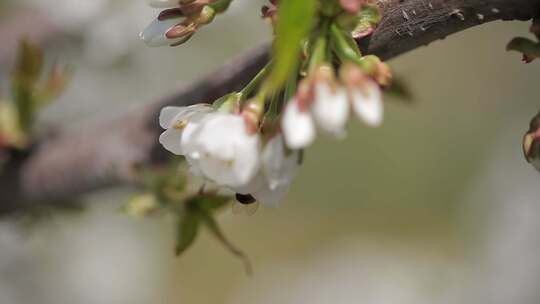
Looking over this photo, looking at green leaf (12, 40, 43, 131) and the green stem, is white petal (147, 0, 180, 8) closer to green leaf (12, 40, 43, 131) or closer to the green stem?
the green stem

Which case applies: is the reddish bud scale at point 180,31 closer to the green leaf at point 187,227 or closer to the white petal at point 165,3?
the white petal at point 165,3

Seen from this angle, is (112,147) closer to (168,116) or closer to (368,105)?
(168,116)

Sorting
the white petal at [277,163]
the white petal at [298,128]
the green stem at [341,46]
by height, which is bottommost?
the white petal at [277,163]

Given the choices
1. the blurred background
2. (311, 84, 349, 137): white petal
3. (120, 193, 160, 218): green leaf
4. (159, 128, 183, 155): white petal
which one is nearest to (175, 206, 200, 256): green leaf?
(120, 193, 160, 218): green leaf

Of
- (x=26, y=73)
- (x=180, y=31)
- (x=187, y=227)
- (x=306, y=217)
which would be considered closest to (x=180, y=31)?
(x=180, y=31)

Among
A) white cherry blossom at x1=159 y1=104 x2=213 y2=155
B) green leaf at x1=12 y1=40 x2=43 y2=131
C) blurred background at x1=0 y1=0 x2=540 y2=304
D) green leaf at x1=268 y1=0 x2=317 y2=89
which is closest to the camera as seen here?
green leaf at x1=268 y1=0 x2=317 y2=89

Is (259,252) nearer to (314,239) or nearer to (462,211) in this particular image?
(314,239)

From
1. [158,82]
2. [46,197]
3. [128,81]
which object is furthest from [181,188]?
[158,82]

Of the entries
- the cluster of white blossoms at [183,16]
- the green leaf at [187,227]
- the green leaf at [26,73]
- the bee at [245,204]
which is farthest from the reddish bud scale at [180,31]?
the green leaf at [26,73]
